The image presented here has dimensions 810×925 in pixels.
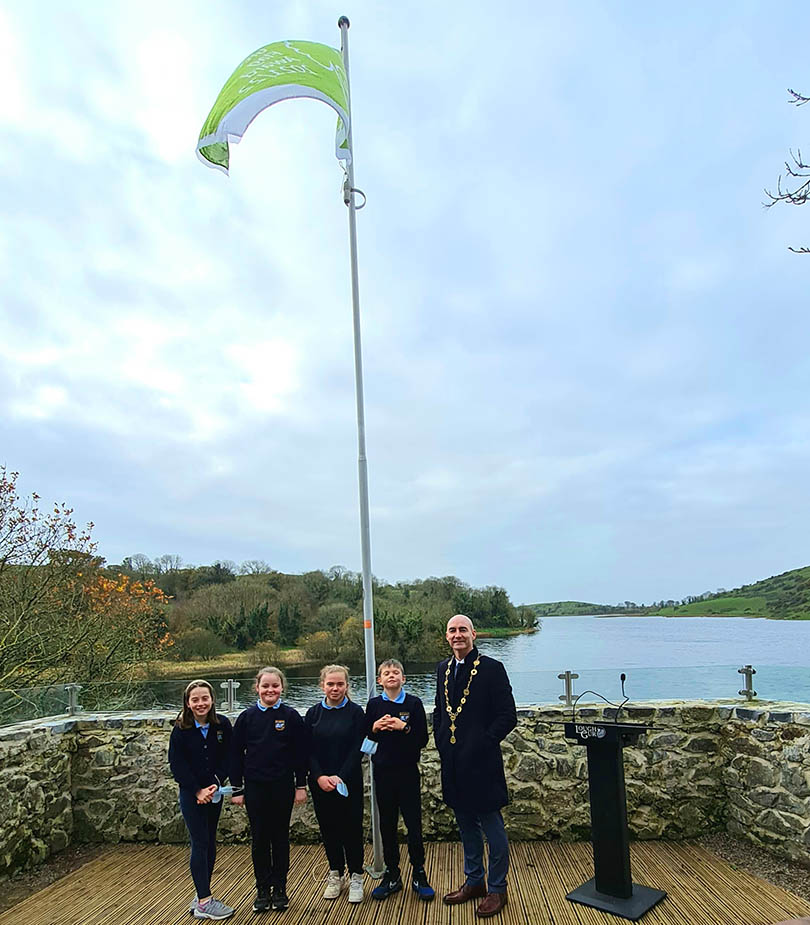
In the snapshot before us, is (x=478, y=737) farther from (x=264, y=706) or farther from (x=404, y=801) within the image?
(x=264, y=706)

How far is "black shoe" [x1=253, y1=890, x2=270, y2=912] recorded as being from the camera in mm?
3129

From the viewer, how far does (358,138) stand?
14.5 ft

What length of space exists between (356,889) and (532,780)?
1.32 m

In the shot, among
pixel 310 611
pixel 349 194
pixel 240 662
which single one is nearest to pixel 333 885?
pixel 240 662

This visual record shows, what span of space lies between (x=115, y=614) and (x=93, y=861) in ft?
13.7

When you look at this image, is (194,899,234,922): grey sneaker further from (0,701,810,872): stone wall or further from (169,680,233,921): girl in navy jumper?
(0,701,810,872): stone wall

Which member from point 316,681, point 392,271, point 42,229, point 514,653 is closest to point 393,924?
point 316,681

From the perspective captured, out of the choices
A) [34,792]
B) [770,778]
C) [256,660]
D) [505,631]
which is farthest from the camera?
[505,631]

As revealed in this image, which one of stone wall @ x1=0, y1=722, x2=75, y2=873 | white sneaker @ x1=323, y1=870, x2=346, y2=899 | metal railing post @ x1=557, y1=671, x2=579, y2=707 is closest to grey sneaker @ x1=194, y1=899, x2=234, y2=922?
white sneaker @ x1=323, y1=870, x2=346, y2=899

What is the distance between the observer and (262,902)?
3141 millimetres

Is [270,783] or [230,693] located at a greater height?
[230,693]

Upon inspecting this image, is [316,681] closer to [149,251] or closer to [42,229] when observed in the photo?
[149,251]

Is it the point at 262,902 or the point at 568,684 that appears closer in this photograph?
the point at 262,902

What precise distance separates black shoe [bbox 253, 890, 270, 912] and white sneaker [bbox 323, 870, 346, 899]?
11.4 inches
